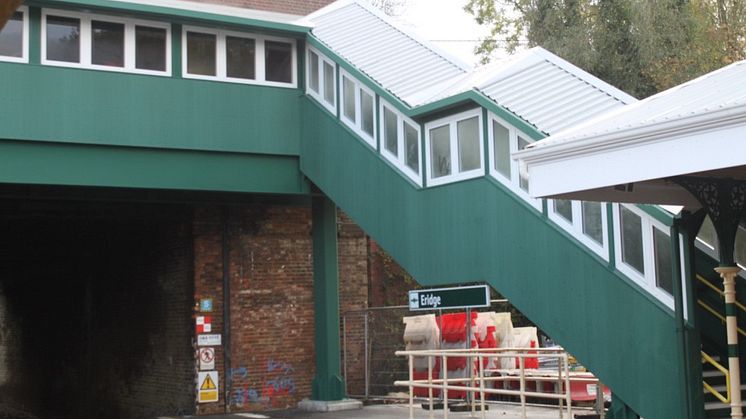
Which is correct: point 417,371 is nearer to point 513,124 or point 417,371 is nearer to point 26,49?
point 513,124

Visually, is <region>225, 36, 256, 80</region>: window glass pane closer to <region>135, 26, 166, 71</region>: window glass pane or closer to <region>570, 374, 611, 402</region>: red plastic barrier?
<region>135, 26, 166, 71</region>: window glass pane

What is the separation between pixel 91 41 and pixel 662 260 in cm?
1081

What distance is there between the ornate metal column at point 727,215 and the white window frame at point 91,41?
11.2 m

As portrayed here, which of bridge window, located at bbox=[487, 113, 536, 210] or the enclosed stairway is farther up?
bridge window, located at bbox=[487, 113, 536, 210]

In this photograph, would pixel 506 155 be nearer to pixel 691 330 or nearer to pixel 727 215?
pixel 691 330

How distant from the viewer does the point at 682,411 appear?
1180 centimetres

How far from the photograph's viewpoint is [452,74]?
17.7 meters

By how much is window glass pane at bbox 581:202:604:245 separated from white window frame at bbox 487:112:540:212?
0.71 meters

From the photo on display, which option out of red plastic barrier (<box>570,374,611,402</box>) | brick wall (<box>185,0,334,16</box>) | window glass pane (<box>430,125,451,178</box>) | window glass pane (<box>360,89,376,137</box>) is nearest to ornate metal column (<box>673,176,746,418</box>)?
window glass pane (<box>430,125,451,178</box>)

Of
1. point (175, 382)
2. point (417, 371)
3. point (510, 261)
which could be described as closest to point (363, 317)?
point (417, 371)

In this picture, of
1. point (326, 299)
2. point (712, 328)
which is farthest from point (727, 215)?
point (326, 299)

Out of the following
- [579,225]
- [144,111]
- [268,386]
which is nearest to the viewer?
[579,225]

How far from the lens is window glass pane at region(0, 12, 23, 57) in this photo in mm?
17359

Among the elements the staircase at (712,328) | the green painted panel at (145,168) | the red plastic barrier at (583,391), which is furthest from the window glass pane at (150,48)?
the staircase at (712,328)
